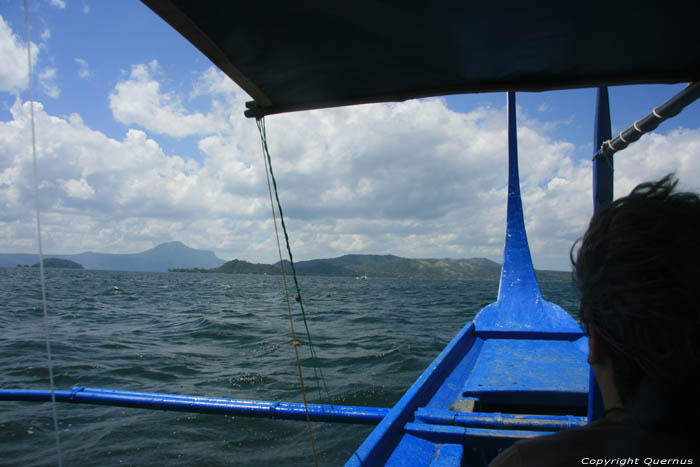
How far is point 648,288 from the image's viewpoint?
749mm

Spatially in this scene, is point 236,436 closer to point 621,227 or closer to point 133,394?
point 133,394

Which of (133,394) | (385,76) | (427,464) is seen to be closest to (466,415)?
(427,464)

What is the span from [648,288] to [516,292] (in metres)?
9.24

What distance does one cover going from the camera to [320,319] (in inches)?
616

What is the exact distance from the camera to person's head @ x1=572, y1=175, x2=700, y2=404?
0.72 meters

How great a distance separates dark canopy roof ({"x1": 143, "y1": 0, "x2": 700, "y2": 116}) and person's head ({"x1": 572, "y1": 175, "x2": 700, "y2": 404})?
51.0 inches

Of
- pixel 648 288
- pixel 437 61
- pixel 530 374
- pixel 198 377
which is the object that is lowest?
pixel 198 377

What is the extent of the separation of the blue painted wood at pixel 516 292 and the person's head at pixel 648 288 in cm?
658

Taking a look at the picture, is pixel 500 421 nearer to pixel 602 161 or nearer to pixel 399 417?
pixel 399 417

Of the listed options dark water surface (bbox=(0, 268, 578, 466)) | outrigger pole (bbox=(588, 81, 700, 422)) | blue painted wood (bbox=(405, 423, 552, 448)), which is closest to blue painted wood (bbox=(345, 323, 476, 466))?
blue painted wood (bbox=(405, 423, 552, 448))

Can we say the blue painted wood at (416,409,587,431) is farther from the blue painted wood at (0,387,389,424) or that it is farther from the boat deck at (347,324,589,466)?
the blue painted wood at (0,387,389,424)

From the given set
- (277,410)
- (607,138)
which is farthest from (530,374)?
(607,138)

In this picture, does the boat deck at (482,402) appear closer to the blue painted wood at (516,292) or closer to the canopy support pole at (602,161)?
the blue painted wood at (516,292)

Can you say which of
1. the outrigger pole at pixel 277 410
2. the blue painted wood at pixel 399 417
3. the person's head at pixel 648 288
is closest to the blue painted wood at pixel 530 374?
the blue painted wood at pixel 399 417
